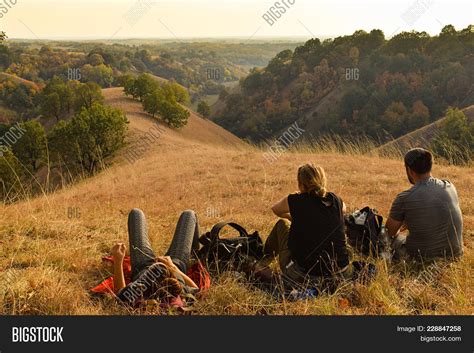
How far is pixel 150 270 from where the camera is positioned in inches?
149

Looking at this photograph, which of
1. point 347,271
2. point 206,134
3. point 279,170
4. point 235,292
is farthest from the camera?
point 206,134

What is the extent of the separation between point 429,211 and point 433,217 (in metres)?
0.07

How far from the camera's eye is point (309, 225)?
13.5 feet

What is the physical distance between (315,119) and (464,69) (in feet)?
69.7

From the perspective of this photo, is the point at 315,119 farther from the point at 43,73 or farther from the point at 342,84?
the point at 43,73

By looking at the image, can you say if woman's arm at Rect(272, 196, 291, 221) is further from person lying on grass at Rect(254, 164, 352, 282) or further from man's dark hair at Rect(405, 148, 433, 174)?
man's dark hair at Rect(405, 148, 433, 174)

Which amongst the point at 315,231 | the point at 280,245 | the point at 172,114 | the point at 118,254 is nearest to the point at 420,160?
the point at 315,231

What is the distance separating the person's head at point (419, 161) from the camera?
4.62 m

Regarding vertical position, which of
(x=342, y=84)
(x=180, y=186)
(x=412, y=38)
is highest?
(x=412, y=38)

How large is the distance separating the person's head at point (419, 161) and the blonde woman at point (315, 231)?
37.5 inches

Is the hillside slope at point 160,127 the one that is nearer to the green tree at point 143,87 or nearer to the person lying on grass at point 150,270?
the green tree at point 143,87

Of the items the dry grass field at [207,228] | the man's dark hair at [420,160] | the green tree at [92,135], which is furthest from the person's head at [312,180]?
the green tree at [92,135]

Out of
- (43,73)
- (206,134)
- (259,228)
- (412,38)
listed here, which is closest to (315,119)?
(412,38)

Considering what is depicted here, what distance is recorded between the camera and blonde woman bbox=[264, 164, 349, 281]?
411cm
